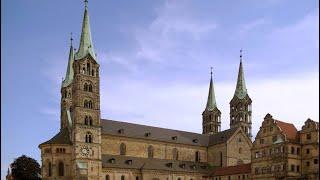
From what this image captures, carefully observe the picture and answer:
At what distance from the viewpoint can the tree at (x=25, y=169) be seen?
10075 cm

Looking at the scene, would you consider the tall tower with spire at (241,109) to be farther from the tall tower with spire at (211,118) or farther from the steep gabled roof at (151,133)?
the steep gabled roof at (151,133)

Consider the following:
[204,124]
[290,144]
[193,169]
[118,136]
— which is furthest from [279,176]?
[204,124]

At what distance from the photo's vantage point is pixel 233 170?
296 ft

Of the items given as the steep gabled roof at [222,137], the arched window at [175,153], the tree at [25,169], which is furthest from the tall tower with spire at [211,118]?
the tree at [25,169]

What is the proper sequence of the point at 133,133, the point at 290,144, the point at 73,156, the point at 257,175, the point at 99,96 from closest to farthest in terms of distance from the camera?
1. the point at 290,144
2. the point at 257,175
3. the point at 73,156
4. the point at 99,96
5. the point at 133,133

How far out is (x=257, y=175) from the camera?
7956cm

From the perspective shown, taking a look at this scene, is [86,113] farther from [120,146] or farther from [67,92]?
[67,92]

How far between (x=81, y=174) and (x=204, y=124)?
47.1 m

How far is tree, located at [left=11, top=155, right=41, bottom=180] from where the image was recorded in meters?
101

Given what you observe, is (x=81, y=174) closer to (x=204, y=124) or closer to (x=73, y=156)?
(x=73, y=156)

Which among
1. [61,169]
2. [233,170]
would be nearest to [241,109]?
[233,170]

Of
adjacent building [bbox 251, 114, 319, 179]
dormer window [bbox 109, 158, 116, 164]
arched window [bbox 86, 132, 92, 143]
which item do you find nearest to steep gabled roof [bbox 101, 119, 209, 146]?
arched window [bbox 86, 132, 92, 143]

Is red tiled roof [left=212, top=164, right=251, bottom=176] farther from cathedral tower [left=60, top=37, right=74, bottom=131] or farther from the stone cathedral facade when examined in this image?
cathedral tower [left=60, top=37, right=74, bottom=131]

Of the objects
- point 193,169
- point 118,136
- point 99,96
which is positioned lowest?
point 193,169
